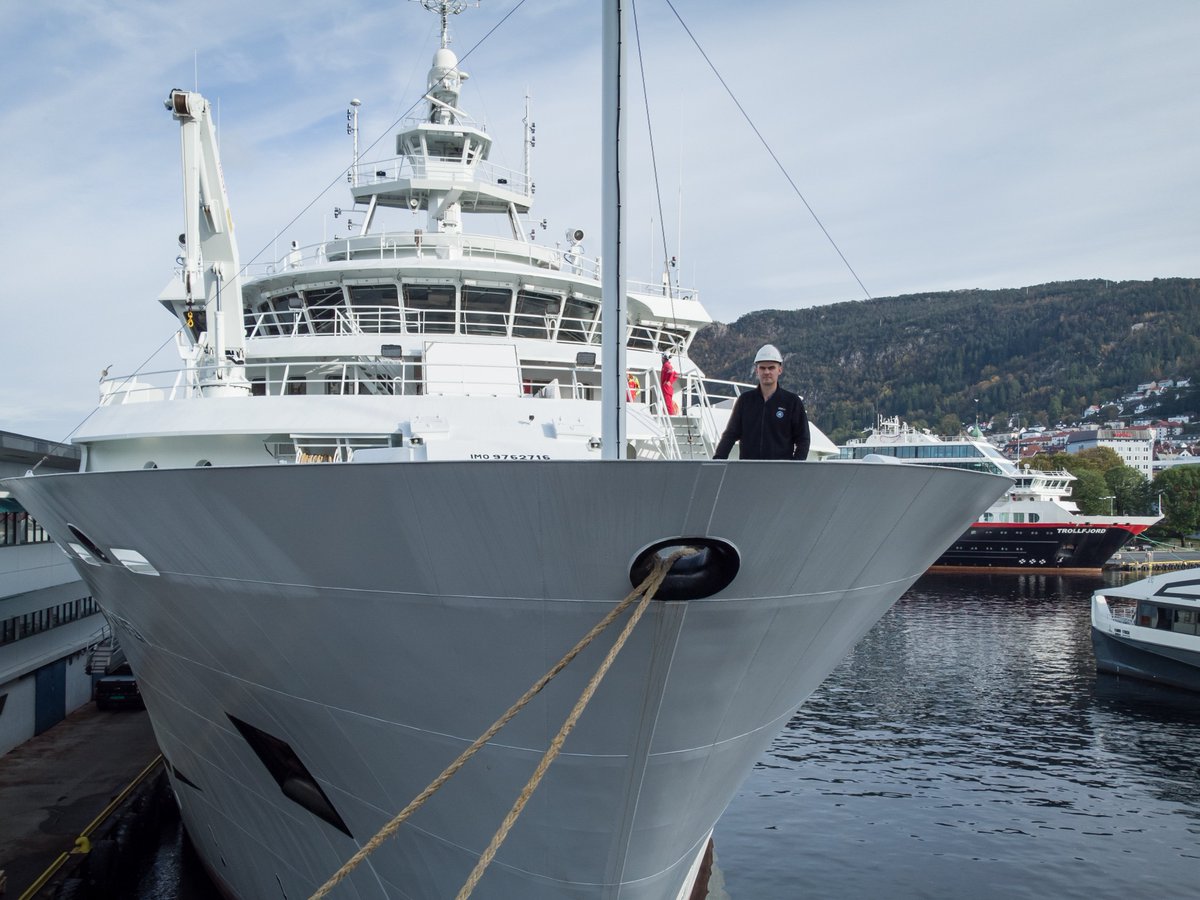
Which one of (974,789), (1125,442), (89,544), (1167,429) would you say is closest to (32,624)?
(89,544)

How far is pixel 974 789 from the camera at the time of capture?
17.8 m

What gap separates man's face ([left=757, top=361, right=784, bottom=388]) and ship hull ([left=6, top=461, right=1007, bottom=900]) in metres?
0.97

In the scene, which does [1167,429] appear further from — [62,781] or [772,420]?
[772,420]

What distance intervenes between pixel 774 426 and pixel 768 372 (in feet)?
1.18

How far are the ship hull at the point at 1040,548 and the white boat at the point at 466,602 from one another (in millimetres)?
55968

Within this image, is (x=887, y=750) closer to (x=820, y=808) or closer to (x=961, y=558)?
(x=820, y=808)

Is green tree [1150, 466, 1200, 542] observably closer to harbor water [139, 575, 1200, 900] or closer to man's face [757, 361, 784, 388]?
harbor water [139, 575, 1200, 900]

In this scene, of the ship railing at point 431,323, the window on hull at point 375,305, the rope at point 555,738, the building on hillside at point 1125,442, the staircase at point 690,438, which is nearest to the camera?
the rope at point 555,738

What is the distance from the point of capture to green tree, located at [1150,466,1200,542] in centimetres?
7931

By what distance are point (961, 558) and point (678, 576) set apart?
196ft

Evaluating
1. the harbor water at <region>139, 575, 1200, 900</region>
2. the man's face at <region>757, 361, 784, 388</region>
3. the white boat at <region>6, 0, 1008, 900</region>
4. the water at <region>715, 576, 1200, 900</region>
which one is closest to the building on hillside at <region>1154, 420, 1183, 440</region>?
the water at <region>715, 576, 1200, 900</region>

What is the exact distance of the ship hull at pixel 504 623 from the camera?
4.93 metres

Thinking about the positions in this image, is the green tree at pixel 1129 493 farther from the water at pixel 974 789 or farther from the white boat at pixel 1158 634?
the water at pixel 974 789

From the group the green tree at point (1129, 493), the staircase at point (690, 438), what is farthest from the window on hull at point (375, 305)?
the green tree at point (1129, 493)
